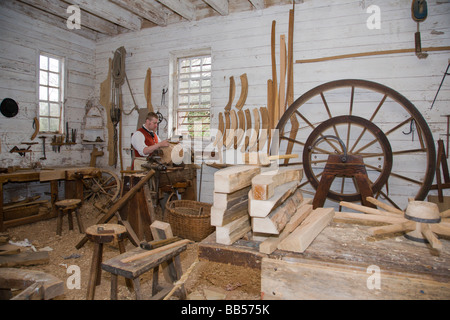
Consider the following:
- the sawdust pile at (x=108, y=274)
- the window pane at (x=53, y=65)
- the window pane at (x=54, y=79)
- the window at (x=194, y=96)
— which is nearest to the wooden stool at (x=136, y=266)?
the sawdust pile at (x=108, y=274)

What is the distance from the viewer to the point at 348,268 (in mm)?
1232

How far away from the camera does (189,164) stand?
4668mm

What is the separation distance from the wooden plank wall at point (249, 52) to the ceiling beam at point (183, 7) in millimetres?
194

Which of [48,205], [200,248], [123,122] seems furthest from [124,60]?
[200,248]

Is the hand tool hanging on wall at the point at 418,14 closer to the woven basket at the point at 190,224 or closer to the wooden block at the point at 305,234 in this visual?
the wooden block at the point at 305,234

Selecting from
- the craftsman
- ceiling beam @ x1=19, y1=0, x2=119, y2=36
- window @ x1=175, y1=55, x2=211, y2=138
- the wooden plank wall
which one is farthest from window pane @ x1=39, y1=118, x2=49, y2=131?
window @ x1=175, y1=55, x2=211, y2=138

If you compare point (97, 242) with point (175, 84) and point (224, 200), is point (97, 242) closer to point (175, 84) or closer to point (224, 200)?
point (224, 200)

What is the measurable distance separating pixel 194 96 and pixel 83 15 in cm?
265

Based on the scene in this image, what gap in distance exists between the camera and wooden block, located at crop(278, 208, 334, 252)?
4.54 ft

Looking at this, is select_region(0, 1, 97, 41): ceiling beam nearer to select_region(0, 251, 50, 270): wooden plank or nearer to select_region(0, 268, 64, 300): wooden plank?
select_region(0, 251, 50, 270): wooden plank

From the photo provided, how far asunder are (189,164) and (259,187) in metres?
3.34

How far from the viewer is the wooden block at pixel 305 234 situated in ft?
4.54

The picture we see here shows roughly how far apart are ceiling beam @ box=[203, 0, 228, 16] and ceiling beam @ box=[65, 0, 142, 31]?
1.86 meters
